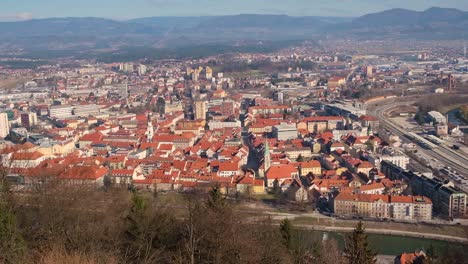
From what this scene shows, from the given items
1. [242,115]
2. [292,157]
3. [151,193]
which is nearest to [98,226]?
[151,193]

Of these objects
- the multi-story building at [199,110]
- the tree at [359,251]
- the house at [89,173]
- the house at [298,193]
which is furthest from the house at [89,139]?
the tree at [359,251]

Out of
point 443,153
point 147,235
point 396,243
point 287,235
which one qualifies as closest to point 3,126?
point 396,243

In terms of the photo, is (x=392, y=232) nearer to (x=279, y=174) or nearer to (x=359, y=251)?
(x=279, y=174)

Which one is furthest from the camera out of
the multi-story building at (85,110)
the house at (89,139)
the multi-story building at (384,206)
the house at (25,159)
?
the multi-story building at (85,110)

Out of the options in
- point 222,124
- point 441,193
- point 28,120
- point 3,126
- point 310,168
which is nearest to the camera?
point 441,193

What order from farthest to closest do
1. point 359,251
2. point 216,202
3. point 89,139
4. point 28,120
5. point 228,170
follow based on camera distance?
point 28,120, point 89,139, point 228,170, point 216,202, point 359,251

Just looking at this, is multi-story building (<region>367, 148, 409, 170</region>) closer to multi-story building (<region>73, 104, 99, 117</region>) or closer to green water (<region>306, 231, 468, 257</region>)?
green water (<region>306, 231, 468, 257</region>)

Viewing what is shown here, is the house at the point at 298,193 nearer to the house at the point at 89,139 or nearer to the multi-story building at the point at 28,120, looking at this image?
the house at the point at 89,139
